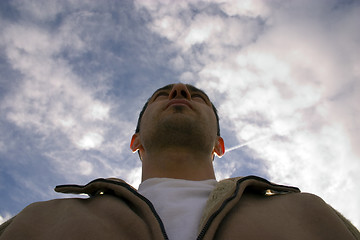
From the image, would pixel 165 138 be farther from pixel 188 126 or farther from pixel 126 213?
pixel 126 213

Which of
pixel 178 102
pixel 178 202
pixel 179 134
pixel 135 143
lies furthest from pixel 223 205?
pixel 135 143

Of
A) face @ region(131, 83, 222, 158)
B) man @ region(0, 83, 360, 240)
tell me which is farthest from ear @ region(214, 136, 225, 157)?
man @ region(0, 83, 360, 240)

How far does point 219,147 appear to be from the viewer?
4316 mm

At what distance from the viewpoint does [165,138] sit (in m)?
3.36

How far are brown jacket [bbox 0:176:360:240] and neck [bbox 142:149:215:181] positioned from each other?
3.66ft

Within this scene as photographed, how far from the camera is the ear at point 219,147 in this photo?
423 cm

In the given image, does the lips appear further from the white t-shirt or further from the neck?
the white t-shirt

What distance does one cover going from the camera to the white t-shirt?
6.12ft

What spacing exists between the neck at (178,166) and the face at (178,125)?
0.11 meters

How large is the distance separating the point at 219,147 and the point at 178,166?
1.34 m

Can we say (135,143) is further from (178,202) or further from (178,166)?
(178,202)

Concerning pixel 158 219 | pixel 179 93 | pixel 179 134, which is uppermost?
pixel 179 93

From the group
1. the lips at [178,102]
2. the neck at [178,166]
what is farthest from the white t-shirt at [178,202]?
the lips at [178,102]

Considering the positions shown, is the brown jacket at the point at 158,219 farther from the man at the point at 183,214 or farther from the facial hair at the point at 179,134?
the facial hair at the point at 179,134
